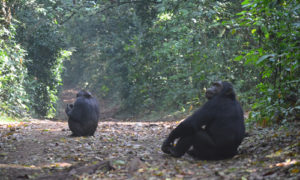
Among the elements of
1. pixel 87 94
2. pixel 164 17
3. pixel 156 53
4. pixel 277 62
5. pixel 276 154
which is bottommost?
pixel 276 154

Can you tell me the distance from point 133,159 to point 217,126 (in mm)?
1598

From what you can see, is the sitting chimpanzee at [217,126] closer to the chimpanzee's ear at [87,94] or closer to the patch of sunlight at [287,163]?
the patch of sunlight at [287,163]

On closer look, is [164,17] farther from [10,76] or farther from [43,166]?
[43,166]

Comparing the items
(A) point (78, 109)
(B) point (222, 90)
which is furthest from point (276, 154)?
(A) point (78, 109)

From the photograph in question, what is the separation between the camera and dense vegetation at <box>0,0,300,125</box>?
8516 millimetres

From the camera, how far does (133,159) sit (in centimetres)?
616

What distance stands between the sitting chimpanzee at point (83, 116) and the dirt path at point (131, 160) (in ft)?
1.26

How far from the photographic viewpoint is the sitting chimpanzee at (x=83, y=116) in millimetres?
9680

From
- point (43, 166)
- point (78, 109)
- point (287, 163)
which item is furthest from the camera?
point (78, 109)

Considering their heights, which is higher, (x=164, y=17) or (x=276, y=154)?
(x=164, y=17)

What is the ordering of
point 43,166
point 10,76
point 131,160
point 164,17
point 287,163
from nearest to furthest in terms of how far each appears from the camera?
1. point 287,163
2. point 131,160
3. point 43,166
4. point 10,76
5. point 164,17

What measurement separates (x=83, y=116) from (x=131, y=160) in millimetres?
3901

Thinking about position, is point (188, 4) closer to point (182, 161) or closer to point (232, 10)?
point (232, 10)

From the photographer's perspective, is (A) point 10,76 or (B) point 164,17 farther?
(B) point 164,17
